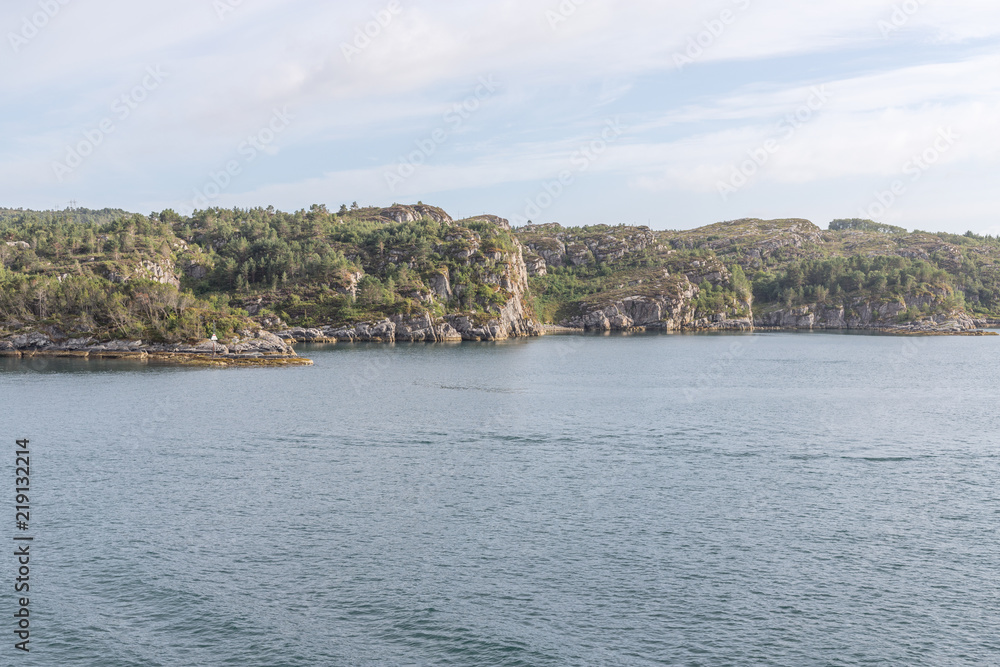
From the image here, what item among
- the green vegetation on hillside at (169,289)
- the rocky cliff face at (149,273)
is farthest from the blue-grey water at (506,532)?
the rocky cliff face at (149,273)

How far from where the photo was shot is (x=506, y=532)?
38.6 meters

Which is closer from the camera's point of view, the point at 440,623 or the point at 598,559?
the point at 440,623

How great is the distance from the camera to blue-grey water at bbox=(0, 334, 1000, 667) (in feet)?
91.5

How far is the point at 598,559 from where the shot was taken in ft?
115

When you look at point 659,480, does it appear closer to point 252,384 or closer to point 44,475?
point 44,475

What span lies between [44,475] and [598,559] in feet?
121

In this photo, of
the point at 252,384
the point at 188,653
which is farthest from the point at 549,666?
the point at 252,384

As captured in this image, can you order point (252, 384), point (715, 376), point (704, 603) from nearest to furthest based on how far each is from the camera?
point (704, 603) < point (252, 384) < point (715, 376)

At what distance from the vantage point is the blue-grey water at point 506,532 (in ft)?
91.5

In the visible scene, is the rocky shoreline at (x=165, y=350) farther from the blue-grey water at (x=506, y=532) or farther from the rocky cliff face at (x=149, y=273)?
the blue-grey water at (x=506, y=532)

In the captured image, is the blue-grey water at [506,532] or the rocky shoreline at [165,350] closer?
the blue-grey water at [506,532]

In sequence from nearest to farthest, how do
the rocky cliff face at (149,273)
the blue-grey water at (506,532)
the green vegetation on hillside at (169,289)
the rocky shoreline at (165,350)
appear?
1. the blue-grey water at (506,532)
2. the rocky shoreline at (165,350)
3. the green vegetation on hillside at (169,289)
4. the rocky cliff face at (149,273)

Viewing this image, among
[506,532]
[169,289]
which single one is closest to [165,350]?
[169,289]

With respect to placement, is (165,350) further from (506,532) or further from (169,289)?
(506,532)
